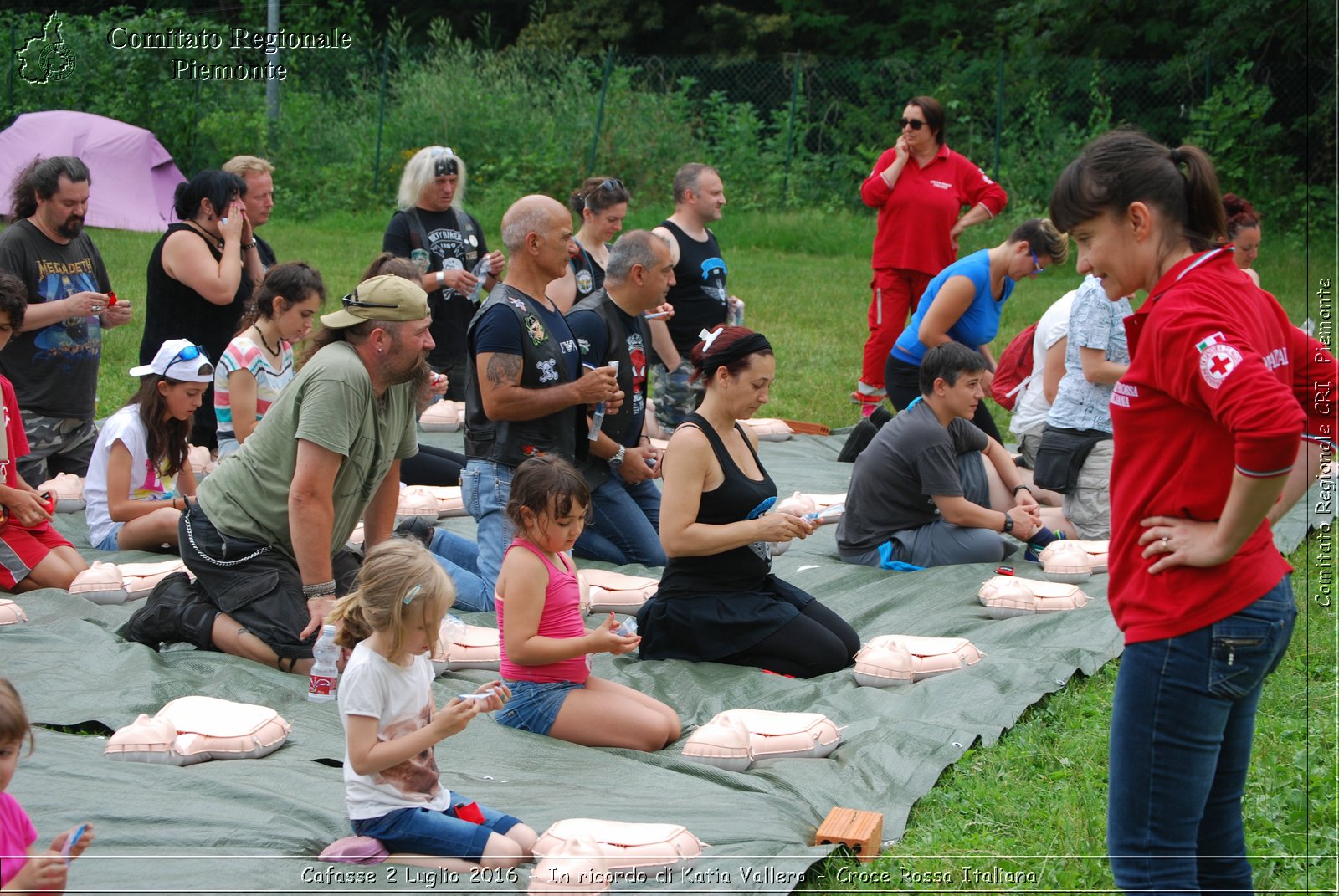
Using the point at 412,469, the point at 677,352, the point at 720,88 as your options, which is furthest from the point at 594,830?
the point at 720,88

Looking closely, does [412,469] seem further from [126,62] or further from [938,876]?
[126,62]

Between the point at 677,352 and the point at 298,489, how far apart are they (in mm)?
4248

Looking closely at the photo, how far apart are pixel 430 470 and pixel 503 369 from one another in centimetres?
212

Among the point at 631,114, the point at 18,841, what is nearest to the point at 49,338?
the point at 18,841

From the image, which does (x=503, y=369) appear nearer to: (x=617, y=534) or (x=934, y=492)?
(x=617, y=534)

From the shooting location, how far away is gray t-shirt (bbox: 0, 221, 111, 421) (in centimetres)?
705

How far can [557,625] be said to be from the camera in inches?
173

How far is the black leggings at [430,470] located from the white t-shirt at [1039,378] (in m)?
3.32

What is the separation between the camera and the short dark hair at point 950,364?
20.3 ft

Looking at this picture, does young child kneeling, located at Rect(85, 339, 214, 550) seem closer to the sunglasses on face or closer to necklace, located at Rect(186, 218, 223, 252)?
the sunglasses on face

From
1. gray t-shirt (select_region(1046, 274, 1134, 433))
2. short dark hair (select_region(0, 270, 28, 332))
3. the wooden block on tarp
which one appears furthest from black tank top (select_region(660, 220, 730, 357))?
the wooden block on tarp

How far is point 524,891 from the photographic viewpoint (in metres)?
3.29

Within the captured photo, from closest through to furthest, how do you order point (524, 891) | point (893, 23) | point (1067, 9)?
1. point (524, 891)
2. point (1067, 9)
3. point (893, 23)

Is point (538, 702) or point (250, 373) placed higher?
point (250, 373)
